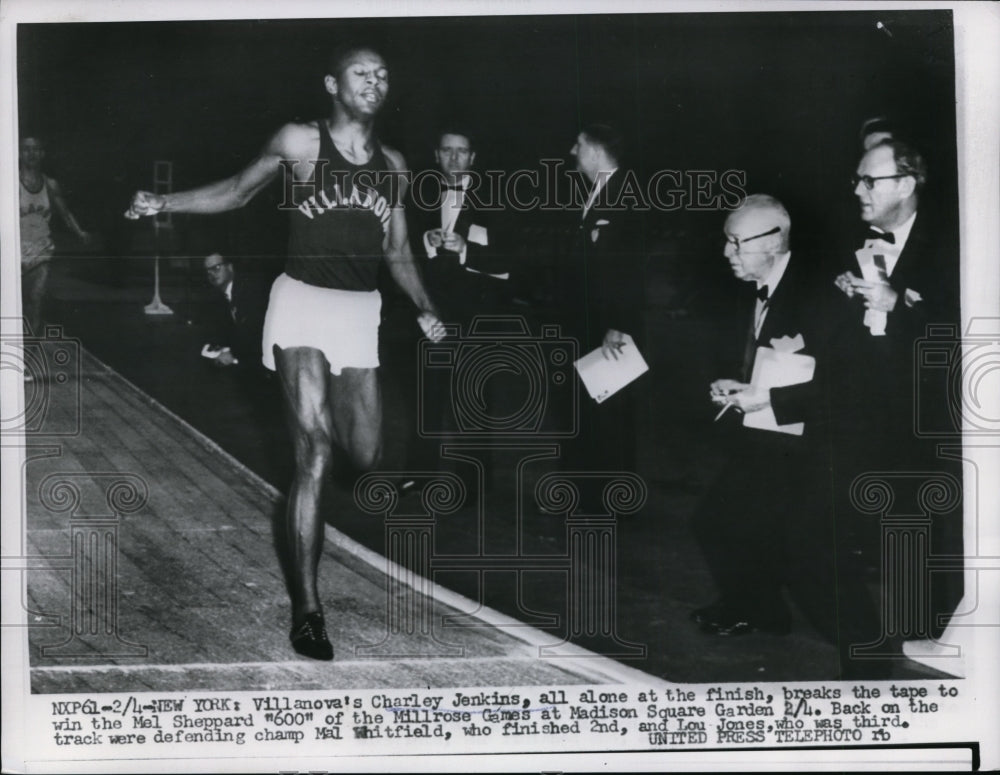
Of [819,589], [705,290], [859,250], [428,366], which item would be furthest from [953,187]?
[428,366]

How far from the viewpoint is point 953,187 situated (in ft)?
18.3

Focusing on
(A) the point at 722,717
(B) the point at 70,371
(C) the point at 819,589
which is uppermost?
(B) the point at 70,371

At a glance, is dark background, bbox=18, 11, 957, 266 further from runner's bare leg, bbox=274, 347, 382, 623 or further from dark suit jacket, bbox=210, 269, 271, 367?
runner's bare leg, bbox=274, 347, 382, 623

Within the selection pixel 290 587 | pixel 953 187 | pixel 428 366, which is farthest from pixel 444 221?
pixel 953 187

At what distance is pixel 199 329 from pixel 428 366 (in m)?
0.83

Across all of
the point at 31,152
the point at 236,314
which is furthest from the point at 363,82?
the point at 31,152

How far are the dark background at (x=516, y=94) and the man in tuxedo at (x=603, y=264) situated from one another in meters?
0.07

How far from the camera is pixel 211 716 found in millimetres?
5566

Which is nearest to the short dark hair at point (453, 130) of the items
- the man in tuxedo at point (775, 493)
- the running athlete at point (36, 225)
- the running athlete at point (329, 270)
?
the running athlete at point (329, 270)

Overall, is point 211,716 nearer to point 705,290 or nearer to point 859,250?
point 705,290

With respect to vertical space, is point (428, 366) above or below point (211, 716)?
above

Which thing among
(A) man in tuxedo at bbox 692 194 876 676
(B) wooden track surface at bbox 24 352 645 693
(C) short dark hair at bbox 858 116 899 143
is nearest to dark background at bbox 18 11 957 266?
(C) short dark hair at bbox 858 116 899 143

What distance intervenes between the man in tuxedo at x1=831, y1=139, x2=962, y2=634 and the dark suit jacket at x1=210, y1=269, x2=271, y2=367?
2.05 metres

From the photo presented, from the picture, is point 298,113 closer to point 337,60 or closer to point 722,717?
point 337,60
